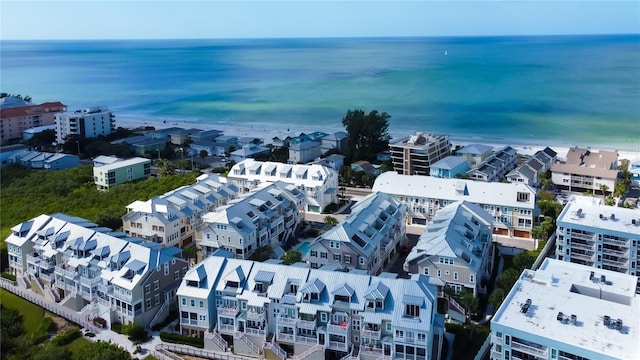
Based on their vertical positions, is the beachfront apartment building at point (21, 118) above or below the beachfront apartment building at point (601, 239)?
above

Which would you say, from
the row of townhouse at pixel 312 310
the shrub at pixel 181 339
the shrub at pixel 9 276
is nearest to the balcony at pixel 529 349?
the row of townhouse at pixel 312 310

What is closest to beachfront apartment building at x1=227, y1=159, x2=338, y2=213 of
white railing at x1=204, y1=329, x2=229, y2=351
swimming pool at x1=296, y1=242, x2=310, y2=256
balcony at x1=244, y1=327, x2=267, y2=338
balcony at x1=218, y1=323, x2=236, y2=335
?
swimming pool at x1=296, y1=242, x2=310, y2=256

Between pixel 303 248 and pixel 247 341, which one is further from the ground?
pixel 303 248

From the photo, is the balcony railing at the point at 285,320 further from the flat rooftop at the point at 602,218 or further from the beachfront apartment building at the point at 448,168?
the beachfront apartment building at the point at 448,168

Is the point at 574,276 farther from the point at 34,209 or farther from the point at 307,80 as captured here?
the point at 307,80

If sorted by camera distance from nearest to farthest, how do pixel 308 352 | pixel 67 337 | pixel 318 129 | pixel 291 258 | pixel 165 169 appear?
pixel 308 352
pixel 67 337
pixel 291 258
pixel 165 169
pixel 318 129

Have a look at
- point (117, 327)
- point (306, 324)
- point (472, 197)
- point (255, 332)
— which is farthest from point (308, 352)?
point (472, 197)

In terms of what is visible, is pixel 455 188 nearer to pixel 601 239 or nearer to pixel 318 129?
pixel 601 239

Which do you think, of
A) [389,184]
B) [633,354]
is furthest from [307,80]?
[633,354]
